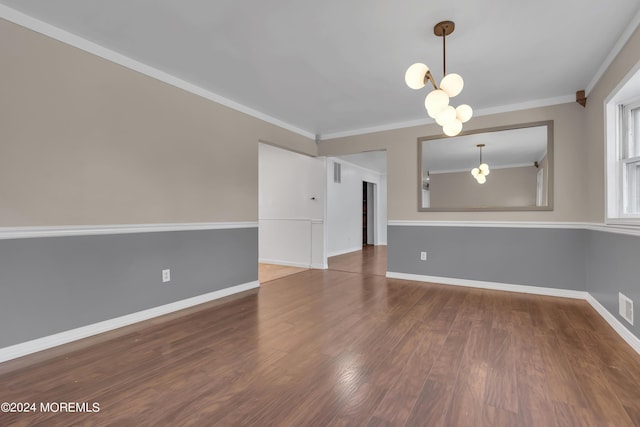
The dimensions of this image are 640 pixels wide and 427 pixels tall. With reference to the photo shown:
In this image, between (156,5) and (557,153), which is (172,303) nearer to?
(156,5)

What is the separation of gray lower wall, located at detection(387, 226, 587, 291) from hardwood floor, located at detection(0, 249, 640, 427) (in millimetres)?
743

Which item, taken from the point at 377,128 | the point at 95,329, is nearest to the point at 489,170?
the point at 377,128

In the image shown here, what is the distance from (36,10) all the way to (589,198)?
5.17 m

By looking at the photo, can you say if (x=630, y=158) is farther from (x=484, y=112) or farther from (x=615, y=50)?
(x=484, y=112)

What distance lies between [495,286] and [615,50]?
264 cm

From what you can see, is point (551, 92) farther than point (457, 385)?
Yes

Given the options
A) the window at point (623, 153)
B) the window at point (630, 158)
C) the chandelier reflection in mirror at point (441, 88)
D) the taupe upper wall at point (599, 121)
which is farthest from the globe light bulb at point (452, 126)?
the window at point (630, 158)

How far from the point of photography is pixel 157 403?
158 cm

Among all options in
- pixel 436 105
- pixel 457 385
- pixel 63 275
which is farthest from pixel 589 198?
pixel 63 275

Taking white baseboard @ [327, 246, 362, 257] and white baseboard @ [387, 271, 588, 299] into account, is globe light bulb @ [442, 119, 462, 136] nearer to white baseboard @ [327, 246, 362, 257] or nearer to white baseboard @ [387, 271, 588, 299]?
white baseboard @ [387, 271, 588, 299]

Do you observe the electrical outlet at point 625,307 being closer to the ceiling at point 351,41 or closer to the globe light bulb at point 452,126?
the globe light bulb at point 452,126

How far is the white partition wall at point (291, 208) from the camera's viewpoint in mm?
5430

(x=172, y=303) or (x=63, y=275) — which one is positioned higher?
(x=63, y=275)

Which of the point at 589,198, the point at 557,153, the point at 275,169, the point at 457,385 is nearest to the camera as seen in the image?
the point at 457,385
